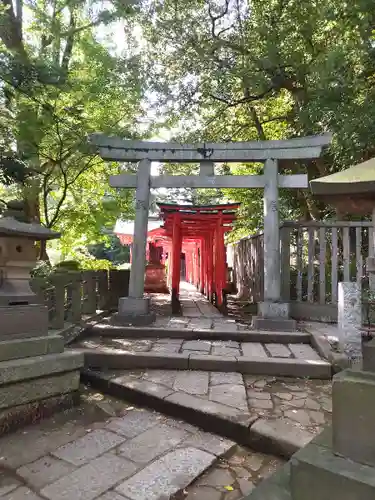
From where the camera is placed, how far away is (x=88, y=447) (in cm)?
301

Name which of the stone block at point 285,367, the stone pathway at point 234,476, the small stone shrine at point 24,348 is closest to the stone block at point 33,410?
the small stone shrine at point 24,348

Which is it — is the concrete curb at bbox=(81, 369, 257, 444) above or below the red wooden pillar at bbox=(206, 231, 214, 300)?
below

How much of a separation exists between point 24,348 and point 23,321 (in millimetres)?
301

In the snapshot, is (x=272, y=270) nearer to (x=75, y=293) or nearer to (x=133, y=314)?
(x=133, y=314)

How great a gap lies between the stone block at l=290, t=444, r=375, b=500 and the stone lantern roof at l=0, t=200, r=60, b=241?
3467mm

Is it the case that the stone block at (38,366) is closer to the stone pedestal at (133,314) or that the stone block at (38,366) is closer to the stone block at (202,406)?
the stone block at (202,406)

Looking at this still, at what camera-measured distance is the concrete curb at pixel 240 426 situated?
9.61 ft

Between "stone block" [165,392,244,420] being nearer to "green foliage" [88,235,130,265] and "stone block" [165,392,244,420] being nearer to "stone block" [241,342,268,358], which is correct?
"stone block" [241,342,268,358]

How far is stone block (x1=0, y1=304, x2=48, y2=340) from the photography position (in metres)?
3.65

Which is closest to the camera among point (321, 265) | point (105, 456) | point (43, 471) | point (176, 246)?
point (43, 471)

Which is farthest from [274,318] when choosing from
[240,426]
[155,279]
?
[155,279]

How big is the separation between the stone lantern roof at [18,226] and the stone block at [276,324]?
435cm

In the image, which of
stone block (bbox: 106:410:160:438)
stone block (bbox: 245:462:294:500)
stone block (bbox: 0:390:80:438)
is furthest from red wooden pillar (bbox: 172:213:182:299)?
stone block (bbox: 245:462:294:500)

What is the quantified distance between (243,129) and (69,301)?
9707mm
